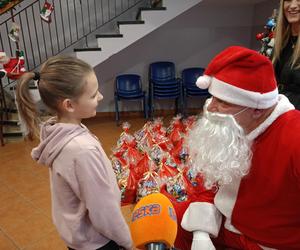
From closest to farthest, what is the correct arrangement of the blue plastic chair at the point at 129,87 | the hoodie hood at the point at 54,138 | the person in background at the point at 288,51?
the hoodie hood at the point at 54,138
the person in background at the point at 288,51
the blue plastic chair at the point at 129,87

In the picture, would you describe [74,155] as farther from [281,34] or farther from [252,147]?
[281,34]

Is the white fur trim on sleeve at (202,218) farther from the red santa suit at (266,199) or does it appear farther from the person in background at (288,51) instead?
the person in background at (288,51)

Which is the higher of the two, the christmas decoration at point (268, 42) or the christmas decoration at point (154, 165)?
the christmas decoration at point (268, 42)

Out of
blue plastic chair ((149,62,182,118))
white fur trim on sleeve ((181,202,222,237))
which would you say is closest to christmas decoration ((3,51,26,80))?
blue plastic chair ((149,62,182,118))

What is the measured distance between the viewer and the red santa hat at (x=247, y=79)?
3.49 ft

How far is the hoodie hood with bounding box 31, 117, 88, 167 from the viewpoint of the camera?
1139 millimetres

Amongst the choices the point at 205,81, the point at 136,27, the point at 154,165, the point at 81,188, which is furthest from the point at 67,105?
the point at 136,27

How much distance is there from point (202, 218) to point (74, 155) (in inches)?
25.1

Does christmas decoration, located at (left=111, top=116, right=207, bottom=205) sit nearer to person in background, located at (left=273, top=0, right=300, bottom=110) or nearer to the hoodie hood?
person in background, located at (left=273, top=0, right=300, bottom=110)

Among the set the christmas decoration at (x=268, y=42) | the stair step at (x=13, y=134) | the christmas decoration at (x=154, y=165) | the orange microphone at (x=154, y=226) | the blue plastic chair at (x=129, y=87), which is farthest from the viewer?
the blue plastic chair at (x=129, y=87)

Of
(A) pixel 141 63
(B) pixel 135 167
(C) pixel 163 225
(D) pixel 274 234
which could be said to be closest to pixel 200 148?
(C) pixel 163 225

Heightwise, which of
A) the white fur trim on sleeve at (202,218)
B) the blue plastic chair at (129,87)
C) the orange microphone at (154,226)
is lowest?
the blue plastic chair at (129,87)

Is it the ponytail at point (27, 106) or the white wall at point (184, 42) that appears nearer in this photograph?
the ponytail at point (27, 106)

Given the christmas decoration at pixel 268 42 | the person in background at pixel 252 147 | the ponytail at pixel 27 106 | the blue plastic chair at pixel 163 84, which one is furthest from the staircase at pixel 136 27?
the person in background at pixel 252 147
